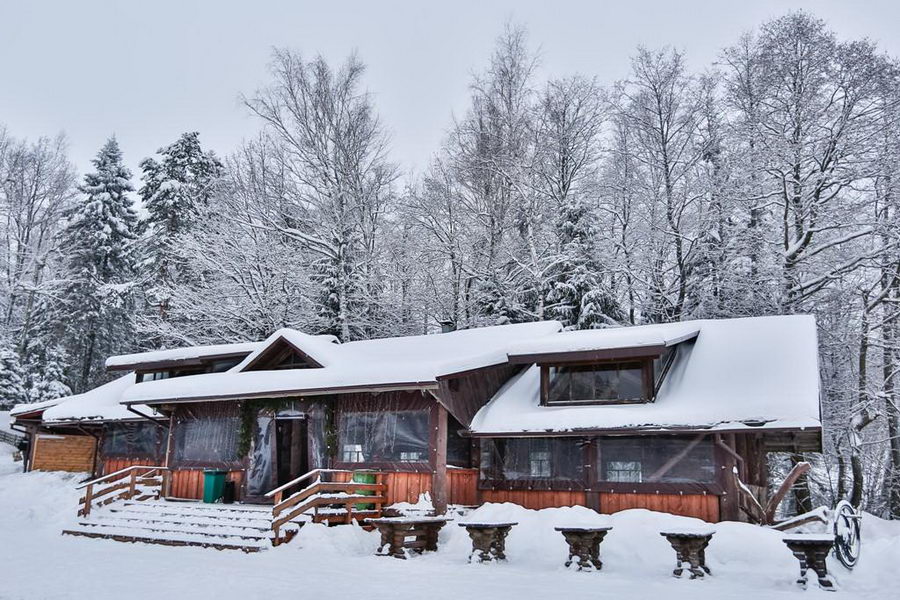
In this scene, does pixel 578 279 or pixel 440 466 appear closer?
pixel 440 466

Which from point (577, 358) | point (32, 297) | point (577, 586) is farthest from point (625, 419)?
point (32, 297)

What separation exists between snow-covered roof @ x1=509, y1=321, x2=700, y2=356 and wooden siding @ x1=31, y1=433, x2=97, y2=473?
19.3m

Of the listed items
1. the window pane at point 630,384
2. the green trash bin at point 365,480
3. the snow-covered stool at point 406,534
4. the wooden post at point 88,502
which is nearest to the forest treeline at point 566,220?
the window pane at point 630,384

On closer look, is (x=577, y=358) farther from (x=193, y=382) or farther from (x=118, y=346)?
(x=118, y=346)

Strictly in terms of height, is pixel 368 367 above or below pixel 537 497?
above

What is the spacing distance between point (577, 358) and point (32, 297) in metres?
34.3

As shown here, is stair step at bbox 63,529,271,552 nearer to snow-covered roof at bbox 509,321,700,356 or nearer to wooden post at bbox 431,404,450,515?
wooden post at bbox 431,404,450,515

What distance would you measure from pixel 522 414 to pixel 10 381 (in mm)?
30194

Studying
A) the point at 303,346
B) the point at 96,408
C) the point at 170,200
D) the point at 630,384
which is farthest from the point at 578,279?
the point at 170,200

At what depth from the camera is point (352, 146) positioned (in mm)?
29250

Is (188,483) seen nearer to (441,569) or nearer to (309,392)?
(309,392)

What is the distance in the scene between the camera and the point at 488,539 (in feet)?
42.0

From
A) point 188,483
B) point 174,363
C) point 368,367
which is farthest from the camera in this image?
point 174,363

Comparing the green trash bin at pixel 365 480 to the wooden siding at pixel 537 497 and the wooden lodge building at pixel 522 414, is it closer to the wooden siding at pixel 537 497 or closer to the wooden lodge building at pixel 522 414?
the wooden lodge building at pixel 522 414
